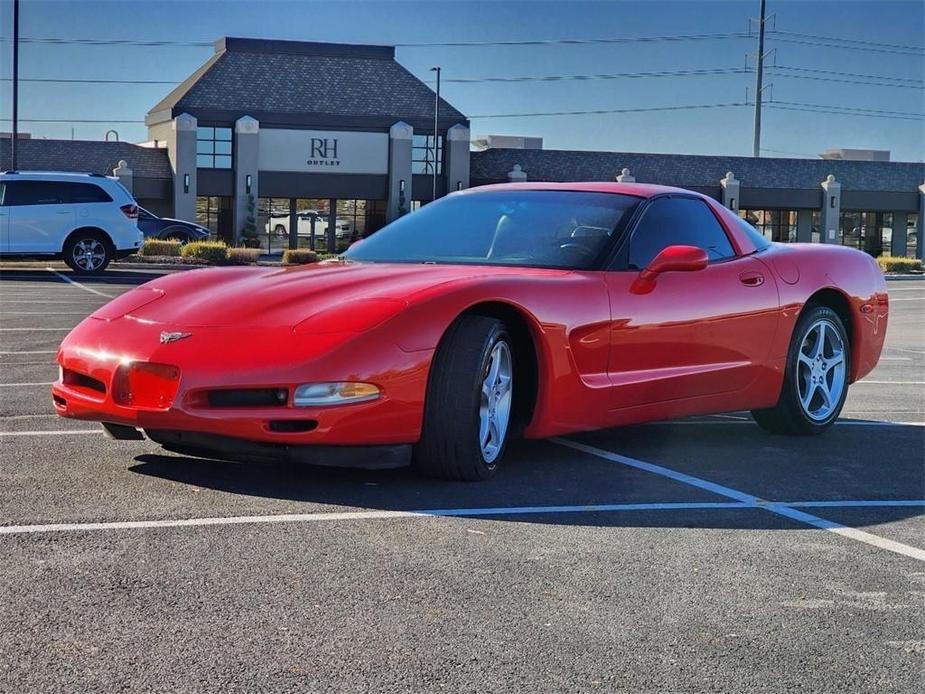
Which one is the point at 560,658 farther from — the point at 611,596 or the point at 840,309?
the point at 840,309

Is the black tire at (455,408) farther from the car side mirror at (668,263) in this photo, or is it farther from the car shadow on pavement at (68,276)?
the car shadow on pavement at (68,276)

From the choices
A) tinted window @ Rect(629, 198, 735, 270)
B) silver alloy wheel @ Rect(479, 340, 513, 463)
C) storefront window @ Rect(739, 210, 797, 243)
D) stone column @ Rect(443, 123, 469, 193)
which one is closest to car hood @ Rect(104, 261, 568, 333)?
silver alloy wheel @ Rect(479, 340, 513, 463)

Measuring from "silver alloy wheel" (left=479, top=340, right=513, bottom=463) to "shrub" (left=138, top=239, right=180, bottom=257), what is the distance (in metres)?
30.6

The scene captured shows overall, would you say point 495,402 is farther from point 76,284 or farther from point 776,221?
point 776,221

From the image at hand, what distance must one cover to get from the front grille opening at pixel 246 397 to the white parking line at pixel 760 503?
1.87 meters

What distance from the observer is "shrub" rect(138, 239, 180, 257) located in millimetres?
34969

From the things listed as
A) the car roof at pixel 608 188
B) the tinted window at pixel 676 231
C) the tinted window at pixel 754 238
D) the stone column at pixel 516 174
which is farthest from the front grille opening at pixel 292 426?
the stone column at pixel 516 174

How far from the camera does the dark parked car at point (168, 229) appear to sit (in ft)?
130

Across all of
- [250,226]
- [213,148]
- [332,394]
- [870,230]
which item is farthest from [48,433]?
[870,230]

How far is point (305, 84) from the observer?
56.2 metres

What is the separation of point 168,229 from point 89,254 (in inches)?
664

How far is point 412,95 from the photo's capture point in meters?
57.8

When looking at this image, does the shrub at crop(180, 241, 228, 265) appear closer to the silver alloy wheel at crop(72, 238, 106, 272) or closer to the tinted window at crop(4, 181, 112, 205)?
the silver alloy wheel at crop(72, 238, 106, 272)

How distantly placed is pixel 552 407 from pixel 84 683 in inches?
122
